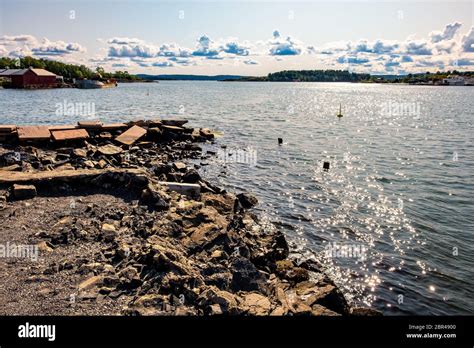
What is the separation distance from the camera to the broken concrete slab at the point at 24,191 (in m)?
12.4

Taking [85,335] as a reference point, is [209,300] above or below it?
below

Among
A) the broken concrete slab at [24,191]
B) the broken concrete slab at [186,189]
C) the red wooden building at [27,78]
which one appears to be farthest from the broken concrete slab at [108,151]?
the red wooden building at [27,78]

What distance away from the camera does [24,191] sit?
12.5 metres

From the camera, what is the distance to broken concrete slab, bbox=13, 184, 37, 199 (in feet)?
40.6

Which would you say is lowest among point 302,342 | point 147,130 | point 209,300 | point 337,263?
point 337,263

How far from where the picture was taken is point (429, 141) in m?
40.5

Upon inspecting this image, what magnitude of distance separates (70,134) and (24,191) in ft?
36.8

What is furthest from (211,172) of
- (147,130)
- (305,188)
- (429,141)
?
(429,141)

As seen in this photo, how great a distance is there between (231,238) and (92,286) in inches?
180

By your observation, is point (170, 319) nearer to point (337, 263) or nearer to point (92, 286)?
point (92, 286)

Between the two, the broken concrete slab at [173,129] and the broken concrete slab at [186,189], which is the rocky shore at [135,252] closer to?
the broken concrete slab at [186,189]

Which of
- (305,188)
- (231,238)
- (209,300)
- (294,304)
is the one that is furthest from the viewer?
(305,188)

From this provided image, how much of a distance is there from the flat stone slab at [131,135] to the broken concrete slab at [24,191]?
13046 mm

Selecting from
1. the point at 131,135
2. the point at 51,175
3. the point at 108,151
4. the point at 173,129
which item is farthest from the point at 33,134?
the point at 173,129
